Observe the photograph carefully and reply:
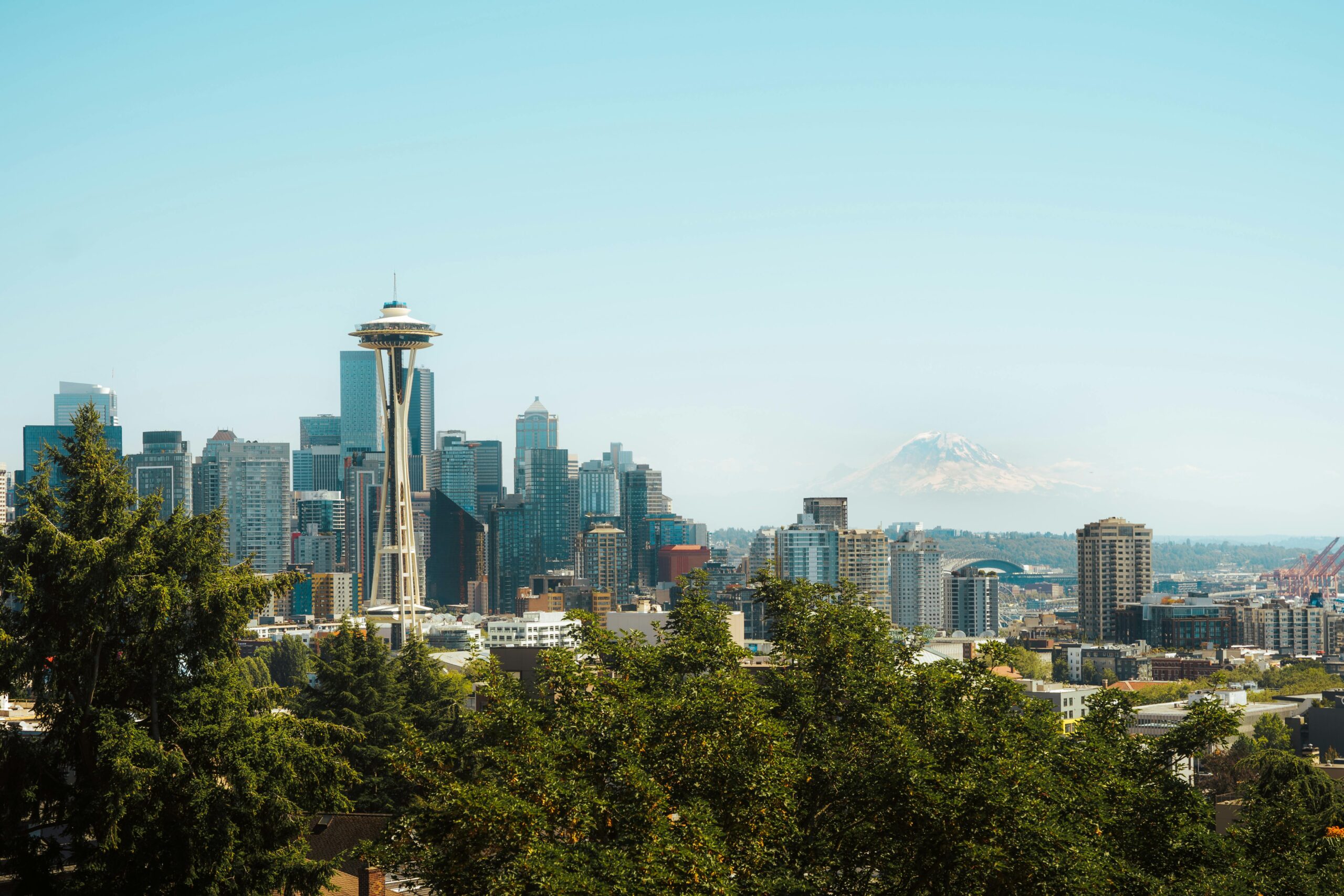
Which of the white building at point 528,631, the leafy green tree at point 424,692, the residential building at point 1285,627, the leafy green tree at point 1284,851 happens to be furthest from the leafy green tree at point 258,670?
the residential building at point 1285,627

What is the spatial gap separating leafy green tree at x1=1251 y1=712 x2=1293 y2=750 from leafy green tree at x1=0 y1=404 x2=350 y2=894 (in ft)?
208

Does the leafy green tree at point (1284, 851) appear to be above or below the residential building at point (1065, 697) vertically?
above

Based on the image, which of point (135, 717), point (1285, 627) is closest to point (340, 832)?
point (135, 717)

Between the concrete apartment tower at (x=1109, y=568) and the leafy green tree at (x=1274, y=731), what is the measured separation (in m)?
107

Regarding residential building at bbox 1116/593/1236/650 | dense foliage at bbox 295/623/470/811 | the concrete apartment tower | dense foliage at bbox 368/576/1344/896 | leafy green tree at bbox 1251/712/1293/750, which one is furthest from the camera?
the concrete apartment tower

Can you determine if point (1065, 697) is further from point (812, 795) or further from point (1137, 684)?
point (812, 795)

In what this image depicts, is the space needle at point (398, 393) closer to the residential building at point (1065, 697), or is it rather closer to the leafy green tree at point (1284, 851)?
the residential building at point (1065, 697)

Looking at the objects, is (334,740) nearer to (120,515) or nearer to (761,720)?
(120,515)

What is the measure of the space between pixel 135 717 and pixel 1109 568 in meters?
180

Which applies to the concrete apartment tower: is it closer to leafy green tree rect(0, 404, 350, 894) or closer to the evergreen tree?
the evergreen tree

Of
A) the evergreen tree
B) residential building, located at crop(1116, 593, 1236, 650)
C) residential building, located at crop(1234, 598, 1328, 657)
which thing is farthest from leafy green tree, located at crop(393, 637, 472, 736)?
residential building, located at crop(1234, 598, 1328, 657)

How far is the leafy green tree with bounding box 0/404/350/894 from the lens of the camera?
23.7m

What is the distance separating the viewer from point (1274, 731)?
8000 centimetres

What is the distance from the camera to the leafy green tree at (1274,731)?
3068 inches
